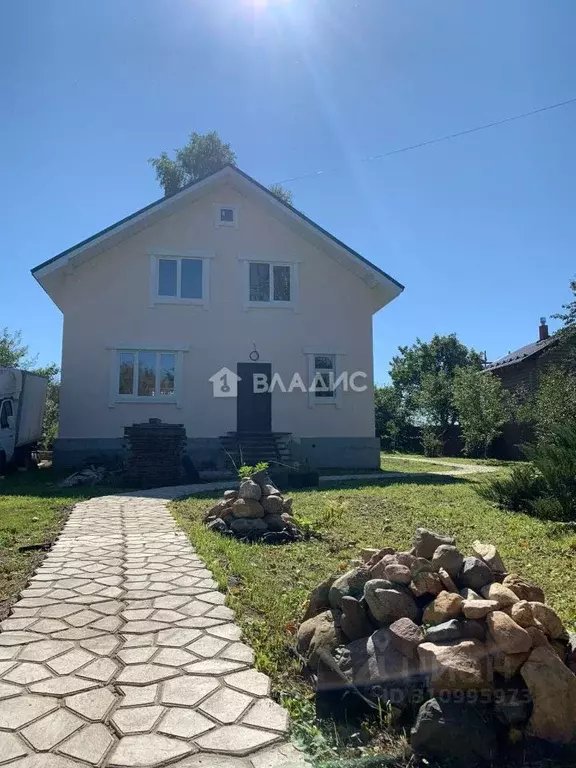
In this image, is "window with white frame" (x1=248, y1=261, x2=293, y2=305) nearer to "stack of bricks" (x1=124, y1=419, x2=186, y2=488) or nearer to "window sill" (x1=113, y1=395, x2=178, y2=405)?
"window sill" (x1=113, y1=395, x2=178, y2=405)

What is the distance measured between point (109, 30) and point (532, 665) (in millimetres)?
10863

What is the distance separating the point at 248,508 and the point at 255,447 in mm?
8948

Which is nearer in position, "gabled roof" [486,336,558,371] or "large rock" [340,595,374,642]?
"large rock" [340,595,374,642]

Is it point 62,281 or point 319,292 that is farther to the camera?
point 319,292

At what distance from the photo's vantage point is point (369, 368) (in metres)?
17.9

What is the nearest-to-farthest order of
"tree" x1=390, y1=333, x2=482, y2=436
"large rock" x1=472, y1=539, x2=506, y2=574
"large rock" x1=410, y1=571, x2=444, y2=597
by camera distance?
"large rock" x1=410, y1=571, x2=444, y2=597 → "large rock" x1=472, y1=539, x2=506, y2=574 → "tree" x1=390, y1=333, x2=482, y2=436

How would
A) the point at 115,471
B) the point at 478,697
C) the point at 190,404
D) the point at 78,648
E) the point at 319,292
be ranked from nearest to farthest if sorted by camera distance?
1. the point at 478,697
2. the point at 78,648
3. the point at 115,471
4. the point at 190,404
5. the point at 319,292

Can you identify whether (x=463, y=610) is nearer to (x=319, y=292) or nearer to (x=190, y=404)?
(x=190, y=404)

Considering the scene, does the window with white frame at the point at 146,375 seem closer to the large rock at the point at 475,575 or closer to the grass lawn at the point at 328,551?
the grass lawn at the point at 328,551

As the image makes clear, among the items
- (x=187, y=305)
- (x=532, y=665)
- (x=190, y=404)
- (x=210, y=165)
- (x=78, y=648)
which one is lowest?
(x=78, y=648)

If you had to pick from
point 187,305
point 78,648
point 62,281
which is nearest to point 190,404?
point 187,305

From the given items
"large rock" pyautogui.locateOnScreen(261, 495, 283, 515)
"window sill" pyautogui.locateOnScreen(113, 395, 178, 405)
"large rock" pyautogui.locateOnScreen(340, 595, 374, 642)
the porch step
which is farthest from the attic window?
"large rock" pyautogui.locateOnScreen(340, 595, 374, 642)

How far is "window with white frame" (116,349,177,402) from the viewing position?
53.1ft

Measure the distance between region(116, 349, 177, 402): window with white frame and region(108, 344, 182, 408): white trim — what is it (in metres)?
0.03
